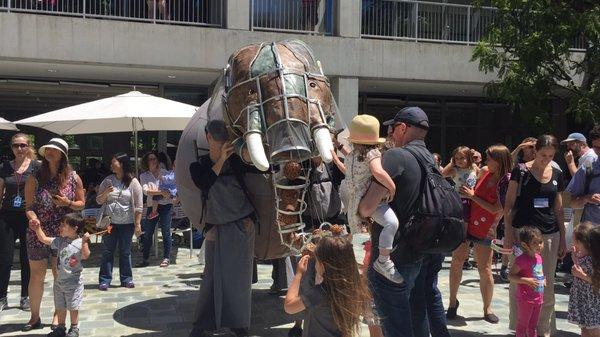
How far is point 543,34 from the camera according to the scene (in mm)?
11203

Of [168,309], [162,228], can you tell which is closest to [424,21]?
[162,228]

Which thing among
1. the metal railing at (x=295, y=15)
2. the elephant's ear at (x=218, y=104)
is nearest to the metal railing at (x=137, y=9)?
the metal railing at (x=295, y=15)

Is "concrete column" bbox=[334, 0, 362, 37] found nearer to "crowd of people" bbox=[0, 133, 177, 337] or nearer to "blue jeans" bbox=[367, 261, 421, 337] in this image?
"crowd of people" bbox=[0, 133, 177, 337]

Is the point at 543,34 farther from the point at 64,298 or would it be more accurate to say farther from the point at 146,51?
the point at 64,298

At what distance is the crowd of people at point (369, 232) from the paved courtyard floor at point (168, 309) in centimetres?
27

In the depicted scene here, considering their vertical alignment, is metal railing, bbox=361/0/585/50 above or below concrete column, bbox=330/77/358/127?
above

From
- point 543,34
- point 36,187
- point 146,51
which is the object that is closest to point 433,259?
point 36,187

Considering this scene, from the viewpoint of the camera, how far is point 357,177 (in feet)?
14.7

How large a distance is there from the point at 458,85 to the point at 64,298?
550 inches

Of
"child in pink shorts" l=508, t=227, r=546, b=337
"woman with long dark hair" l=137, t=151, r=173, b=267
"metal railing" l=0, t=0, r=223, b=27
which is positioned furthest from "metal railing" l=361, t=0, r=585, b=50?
"child in pink shorts" l=508, t=227, r=546, b=337

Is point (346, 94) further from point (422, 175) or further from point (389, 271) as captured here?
point (389, 271)

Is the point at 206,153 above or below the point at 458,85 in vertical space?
below

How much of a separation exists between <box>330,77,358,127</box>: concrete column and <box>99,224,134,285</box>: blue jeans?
8111 mm

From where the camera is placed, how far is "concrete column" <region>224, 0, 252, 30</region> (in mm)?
14586
